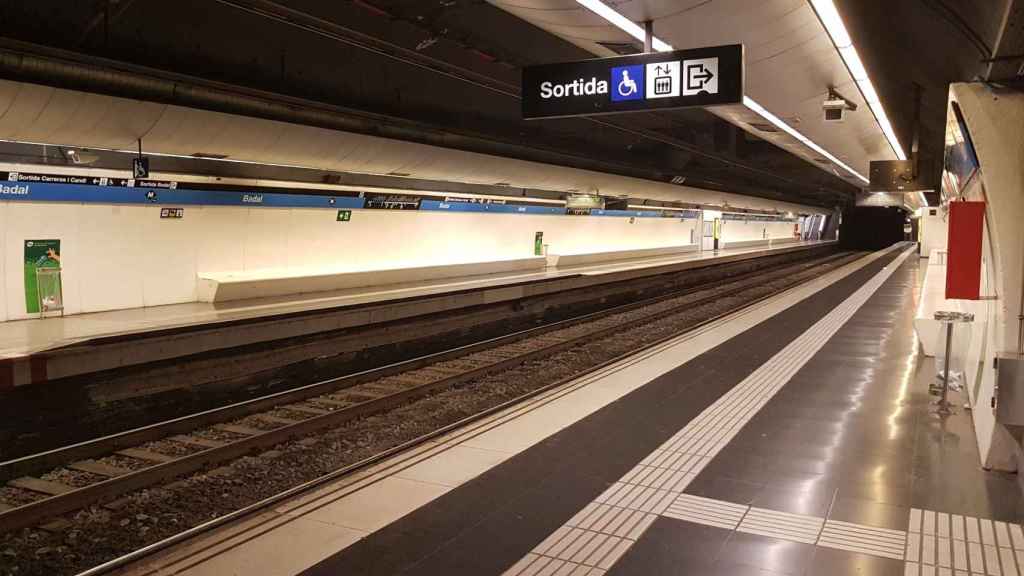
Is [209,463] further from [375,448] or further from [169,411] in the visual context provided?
[169,411]

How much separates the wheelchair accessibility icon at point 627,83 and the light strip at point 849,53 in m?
1.43

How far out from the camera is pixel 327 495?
4121mm

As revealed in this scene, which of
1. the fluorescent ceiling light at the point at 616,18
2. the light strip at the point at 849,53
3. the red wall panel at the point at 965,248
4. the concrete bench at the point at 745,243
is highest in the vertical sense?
the fluorescent ceiling light at the point at 616,18

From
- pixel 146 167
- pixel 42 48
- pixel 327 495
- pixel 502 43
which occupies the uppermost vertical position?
pixel 502 43

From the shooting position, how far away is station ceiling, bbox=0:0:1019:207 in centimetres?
580

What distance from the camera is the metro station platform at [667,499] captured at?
3.28m

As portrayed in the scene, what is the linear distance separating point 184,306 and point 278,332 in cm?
184

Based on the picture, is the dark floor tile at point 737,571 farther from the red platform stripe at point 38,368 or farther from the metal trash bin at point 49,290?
the metal trash bin at point 49,290

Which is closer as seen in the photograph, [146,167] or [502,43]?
[146,167]

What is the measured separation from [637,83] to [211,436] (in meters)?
4.77

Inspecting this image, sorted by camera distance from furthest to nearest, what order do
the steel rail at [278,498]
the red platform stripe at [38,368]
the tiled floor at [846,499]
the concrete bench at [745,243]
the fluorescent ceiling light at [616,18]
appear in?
the concrete bench at [745,243] → the red platform stripe at [38,368] → the fluorescent ceiling light at [616,18] → the steel rail at [278,498] → the tiled floor at [846,499]

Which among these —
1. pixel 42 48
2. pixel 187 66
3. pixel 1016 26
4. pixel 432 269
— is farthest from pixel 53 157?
pixel 1016 26

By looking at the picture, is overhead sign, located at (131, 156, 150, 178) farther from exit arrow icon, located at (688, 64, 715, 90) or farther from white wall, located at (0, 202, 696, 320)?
exit arrow icon, located at (688, 64, 715, 90)

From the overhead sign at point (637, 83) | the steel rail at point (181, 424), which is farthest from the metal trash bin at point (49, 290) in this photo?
the overhead sign at point (637, 83)
